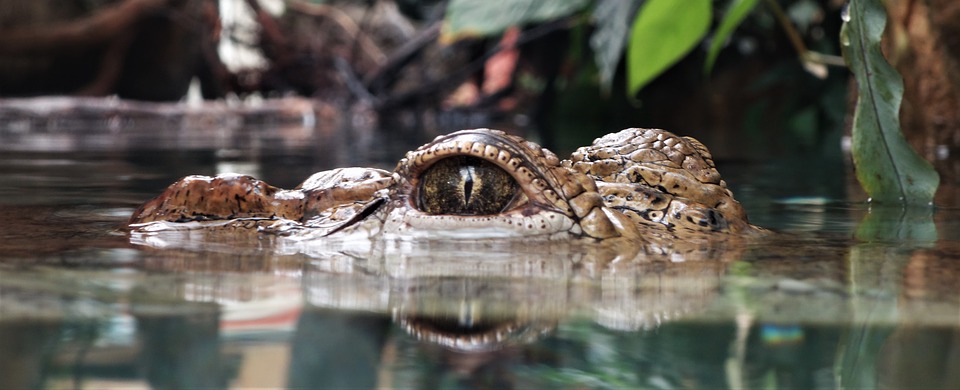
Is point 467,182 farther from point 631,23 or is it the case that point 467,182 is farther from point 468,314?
point 631,23

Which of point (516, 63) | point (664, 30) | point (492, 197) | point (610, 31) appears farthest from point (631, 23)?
point (492, 197)

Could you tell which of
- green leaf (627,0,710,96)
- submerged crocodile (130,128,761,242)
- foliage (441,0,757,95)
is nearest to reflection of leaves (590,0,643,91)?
foliage (441,0,757,95)

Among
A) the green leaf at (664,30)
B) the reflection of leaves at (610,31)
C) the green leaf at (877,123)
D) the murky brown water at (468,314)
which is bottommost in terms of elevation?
the murky brown water at (468,314)

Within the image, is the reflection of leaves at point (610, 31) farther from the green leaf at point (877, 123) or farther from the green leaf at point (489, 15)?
the green leaf at point (877, 123)

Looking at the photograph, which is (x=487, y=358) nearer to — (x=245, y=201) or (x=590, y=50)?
(x=245, y=201)

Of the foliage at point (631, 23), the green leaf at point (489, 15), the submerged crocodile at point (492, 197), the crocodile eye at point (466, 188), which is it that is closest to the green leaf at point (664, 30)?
the foliage at point (631, 23)

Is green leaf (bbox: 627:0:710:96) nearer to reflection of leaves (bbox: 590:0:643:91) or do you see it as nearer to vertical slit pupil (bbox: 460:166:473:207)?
reflection of leaves (bbox: 590:0:643:91)
